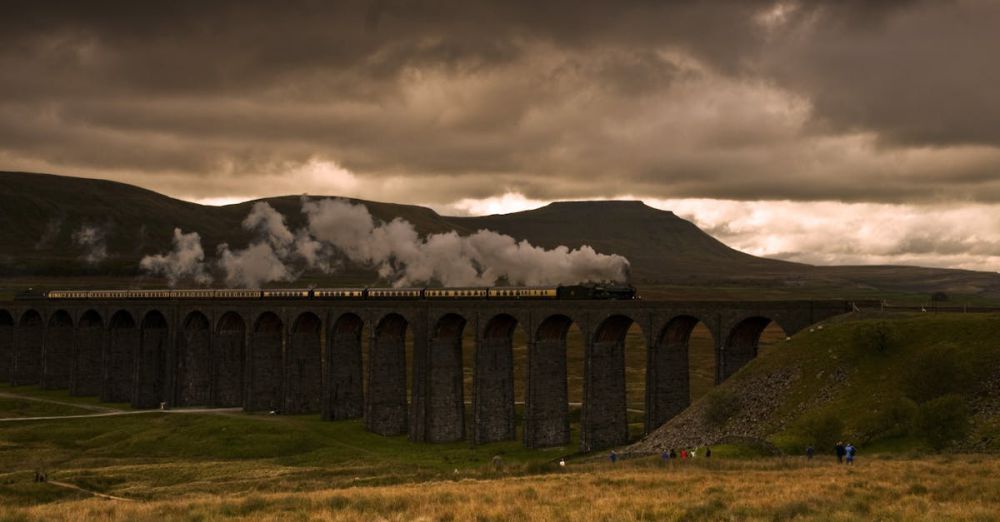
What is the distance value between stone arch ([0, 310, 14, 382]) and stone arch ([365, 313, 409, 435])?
73653mm

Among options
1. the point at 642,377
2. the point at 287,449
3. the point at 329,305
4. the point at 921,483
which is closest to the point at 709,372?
the point at 642,377

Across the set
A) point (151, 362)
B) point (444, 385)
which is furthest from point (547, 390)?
point (151, 362)

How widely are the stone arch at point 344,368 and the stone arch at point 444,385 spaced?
36.6ft

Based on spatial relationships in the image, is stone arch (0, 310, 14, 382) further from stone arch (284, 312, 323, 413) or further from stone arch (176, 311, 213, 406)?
stone arch (284, 312, 323, 413)

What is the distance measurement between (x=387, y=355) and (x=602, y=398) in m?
24.8

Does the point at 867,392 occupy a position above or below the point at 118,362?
above

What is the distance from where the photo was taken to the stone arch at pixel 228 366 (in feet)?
325

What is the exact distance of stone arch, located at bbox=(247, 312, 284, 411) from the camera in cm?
9362

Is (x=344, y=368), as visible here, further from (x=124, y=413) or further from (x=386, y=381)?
(x=124, y=413)

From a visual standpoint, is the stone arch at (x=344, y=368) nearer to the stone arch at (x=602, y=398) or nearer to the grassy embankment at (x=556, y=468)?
the grassy embankment at (x=556, y=468)

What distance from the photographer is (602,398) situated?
218 feet

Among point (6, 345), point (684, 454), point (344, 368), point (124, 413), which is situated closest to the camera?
point (684, 454)

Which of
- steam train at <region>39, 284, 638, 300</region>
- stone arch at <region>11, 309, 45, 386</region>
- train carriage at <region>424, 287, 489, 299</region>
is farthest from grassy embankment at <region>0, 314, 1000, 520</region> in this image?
stone arch at <region>11, 309, 45, 386</region>

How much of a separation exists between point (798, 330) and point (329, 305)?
153ft
